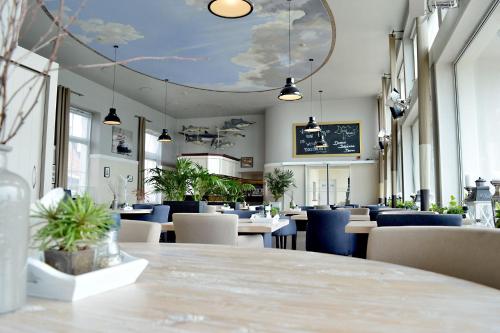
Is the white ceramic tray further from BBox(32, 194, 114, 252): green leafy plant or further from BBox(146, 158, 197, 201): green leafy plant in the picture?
BBox(146, 158, 197, 201): green leafy plant

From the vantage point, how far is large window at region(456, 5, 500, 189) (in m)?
4.41

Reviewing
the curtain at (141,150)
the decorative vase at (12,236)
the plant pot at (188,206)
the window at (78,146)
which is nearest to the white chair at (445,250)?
the decorative vase at (12,236)

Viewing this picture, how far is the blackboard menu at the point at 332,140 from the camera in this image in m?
13.5

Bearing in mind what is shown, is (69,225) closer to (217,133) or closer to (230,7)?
(230,7)

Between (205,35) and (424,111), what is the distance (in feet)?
15.2

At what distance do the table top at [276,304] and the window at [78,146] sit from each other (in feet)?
36.2

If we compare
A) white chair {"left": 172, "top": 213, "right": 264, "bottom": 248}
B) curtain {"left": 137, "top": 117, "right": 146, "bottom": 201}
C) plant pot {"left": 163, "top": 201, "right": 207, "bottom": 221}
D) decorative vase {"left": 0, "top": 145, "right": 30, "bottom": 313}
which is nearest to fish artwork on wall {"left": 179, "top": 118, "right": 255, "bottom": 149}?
curtain {"left": 137, "top": 117, "right": 146, "bottom": 201}

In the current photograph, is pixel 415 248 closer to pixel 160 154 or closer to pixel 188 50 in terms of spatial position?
pixel 188 50

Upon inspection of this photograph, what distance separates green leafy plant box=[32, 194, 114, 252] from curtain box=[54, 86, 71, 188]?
9940 millimetres

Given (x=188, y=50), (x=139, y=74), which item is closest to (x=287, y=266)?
(x=188, y=50)

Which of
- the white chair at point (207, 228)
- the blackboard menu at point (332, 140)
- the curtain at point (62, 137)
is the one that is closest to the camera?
the white chair at point (207, 228)

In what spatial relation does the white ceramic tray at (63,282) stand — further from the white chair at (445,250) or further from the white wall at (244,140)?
the white wall at (244,140)

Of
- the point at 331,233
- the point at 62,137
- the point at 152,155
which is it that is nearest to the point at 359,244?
the point at 331,233

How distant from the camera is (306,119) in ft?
45.3
